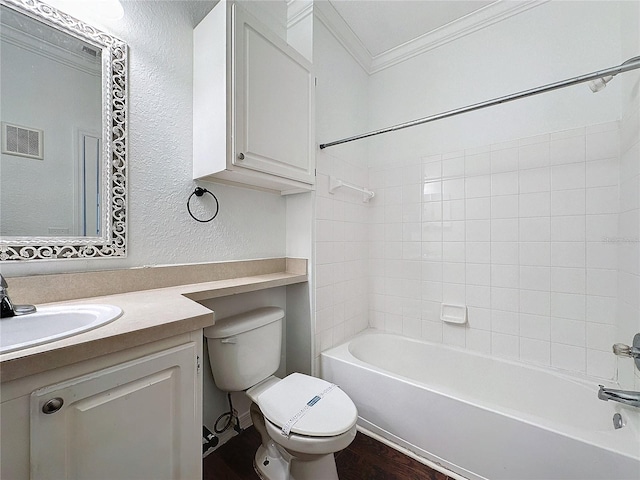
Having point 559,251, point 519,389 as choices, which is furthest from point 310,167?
point 519,389

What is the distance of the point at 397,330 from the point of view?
2.14m

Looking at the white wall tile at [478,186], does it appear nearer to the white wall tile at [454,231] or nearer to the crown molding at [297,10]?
the white wall tile at [454,231]

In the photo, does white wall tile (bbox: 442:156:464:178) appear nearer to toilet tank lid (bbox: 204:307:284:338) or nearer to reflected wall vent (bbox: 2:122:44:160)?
toilet tank lid (bbox: 204:307:284:338)

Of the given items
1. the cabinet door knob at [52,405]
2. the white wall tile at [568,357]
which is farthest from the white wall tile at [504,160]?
the cabinet door knob at [52,405]

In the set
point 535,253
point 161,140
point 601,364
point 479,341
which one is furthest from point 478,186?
point 161,140

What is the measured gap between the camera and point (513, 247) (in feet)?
5.54

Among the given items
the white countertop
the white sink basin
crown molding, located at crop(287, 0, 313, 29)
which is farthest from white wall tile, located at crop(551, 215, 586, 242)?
the white sink basin

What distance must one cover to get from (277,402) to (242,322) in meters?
0.40

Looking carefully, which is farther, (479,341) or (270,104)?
(479,341)

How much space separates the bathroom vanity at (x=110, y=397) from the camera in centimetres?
54

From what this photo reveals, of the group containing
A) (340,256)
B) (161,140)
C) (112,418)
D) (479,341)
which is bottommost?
(479,341)

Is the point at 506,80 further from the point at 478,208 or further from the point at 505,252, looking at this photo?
the point at 505,252

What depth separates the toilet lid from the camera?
108 cm

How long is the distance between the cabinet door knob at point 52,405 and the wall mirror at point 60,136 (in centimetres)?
61
